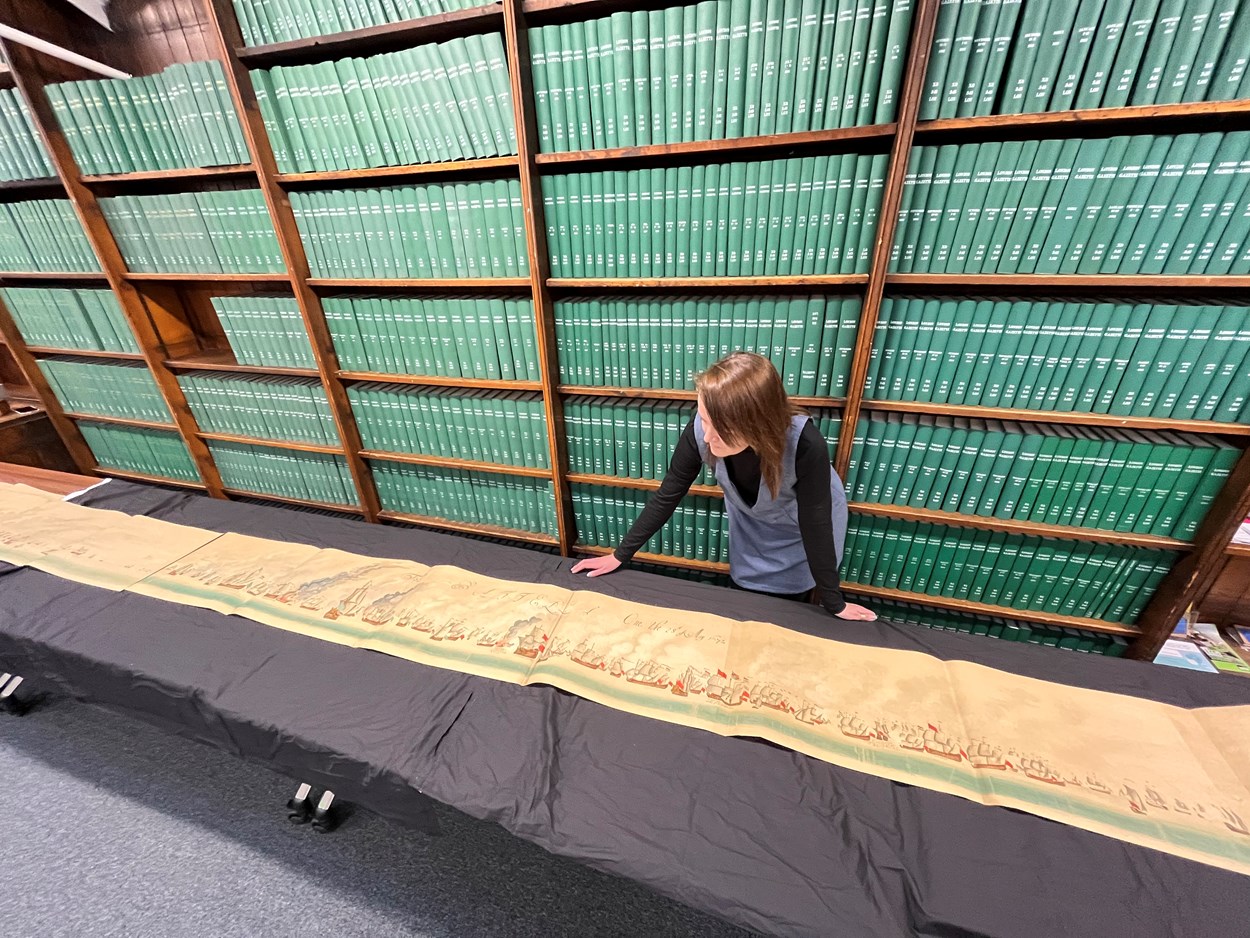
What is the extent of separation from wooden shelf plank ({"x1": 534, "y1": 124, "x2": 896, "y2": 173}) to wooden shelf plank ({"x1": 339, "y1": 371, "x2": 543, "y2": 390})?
676mm

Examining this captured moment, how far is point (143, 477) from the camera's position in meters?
2.63

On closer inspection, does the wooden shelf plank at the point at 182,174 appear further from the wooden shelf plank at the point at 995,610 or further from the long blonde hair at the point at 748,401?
the wooden shelf plank at the point at 995,610

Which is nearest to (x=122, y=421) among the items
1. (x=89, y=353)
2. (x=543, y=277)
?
(x=89, y=353)

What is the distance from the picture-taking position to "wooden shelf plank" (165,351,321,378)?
2004mm

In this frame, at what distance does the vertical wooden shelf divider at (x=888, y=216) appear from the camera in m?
1.03

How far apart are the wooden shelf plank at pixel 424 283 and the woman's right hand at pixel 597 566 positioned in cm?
90

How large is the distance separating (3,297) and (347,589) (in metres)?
2.56

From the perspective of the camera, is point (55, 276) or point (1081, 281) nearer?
point (1081, 281)

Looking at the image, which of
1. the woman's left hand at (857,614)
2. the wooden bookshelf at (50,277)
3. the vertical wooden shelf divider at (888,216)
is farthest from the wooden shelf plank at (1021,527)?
the wooden bookshelf at (50,277)

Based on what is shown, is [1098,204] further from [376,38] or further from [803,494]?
[376,38]

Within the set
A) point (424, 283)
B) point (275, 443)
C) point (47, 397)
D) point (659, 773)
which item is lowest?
point (659, 773)

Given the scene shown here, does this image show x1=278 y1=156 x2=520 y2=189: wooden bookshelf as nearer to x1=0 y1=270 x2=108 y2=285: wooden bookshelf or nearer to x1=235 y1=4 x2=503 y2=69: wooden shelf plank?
x1=235 y1=4 x2=503 y2=69: wooden shelf plank

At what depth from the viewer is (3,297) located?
7.44ft

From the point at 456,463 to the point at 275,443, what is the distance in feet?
3.08
